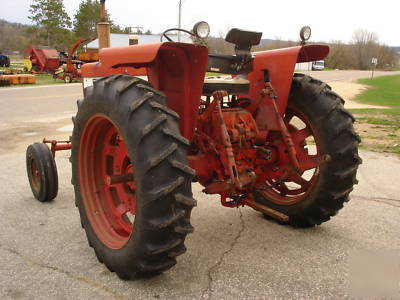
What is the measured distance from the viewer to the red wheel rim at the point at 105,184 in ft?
10.4

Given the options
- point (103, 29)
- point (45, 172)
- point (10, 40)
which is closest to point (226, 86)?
point (45, 172)

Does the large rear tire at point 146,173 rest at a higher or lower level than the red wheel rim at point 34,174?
higher

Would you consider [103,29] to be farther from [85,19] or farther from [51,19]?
[85,19]

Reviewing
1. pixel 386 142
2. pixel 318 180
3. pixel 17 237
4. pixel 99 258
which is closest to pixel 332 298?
pixel 318 180

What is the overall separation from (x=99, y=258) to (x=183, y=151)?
116 centimetres

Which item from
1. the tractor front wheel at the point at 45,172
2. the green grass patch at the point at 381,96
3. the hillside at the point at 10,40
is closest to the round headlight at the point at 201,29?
the tractor front wheel at the point at 45,172

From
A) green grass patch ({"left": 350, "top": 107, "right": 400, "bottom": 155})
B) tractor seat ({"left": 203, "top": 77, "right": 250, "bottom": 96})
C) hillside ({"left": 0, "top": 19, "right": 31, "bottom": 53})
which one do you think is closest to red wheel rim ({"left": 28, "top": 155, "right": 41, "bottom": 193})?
tractor seat ({"left": 203, "top": 77, "right": 250, "bottom": 96})

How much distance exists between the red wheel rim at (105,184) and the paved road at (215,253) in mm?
300

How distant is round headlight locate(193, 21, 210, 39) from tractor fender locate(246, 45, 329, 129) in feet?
2.28

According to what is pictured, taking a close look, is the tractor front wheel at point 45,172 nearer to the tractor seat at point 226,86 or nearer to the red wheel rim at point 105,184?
the red wheel rim at point 105,184

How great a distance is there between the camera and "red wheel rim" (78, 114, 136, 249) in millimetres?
3168

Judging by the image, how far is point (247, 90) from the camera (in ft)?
11.9

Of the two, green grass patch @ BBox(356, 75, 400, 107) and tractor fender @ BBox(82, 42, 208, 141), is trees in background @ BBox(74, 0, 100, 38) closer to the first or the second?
green grass patch @ BBox(356, 75, 400, 107)

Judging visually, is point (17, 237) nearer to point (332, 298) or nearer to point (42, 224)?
point (42, 224)
